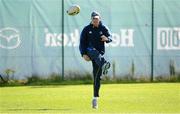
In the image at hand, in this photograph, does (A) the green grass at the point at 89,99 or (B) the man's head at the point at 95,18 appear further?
(B) the man's head at the point at 95,18

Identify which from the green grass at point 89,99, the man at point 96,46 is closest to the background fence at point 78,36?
the green grass at point 89,99

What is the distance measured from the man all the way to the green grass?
26.8 inches

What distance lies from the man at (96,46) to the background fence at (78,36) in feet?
29.0

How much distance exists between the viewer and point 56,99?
17.0 m

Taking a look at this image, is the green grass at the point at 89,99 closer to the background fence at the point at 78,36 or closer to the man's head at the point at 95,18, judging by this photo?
the man's head at the point at 95,18

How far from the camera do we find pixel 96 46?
1508cm

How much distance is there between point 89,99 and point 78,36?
7.20 m

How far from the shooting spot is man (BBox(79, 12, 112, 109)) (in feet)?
48.3

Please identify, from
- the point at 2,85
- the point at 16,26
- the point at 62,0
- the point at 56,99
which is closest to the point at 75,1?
the point at 62,0

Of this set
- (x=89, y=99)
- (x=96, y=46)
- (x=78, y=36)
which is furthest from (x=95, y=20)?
(x=78, y=36)

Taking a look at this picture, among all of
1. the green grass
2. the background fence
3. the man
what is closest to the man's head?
the man

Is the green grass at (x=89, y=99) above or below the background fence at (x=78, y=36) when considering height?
below

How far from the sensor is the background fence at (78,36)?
23.8 m

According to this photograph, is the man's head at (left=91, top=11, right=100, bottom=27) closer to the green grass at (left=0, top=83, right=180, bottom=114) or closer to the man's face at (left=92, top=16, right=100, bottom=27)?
the man's face at (left=92, top=16, right=100, bottom=27)
